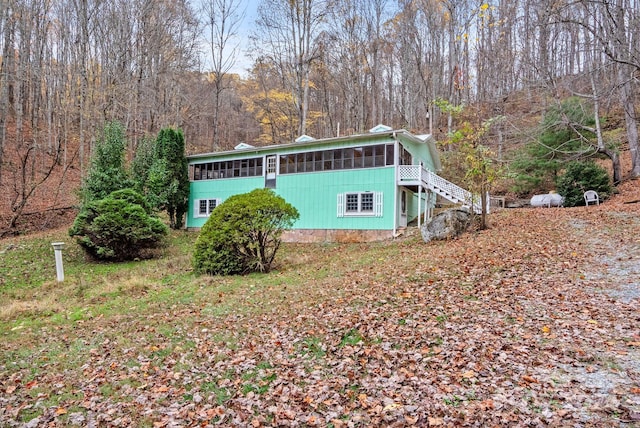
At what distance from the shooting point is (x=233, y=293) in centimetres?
883

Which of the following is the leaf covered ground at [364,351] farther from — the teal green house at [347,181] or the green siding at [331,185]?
the green siding at [331,185]

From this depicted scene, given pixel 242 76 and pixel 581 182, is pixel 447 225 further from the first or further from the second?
pixel 242 76

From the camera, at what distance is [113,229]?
13680mm

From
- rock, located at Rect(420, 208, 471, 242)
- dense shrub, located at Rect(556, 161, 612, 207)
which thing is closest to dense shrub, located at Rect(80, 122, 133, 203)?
rock, located at Rect(420, 208, 471, 242)

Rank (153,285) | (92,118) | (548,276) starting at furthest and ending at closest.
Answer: (92,118), (153,285), (548,276)

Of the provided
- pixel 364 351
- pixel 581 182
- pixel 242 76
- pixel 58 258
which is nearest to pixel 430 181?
pixel 581 182

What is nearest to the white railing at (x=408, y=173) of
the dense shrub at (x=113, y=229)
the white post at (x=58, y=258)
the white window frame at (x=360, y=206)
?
the white window frame at (x=360, y=206)

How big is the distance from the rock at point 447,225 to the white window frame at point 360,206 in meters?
3.01

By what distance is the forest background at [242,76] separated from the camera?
1970 cm

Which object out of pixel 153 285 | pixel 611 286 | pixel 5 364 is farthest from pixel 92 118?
pixel 611 286

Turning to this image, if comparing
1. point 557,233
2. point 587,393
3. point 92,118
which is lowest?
point 587,393

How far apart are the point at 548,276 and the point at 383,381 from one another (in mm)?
5166

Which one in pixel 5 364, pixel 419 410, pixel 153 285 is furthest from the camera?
pixel 153 285

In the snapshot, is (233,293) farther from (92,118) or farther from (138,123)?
(138,123)
